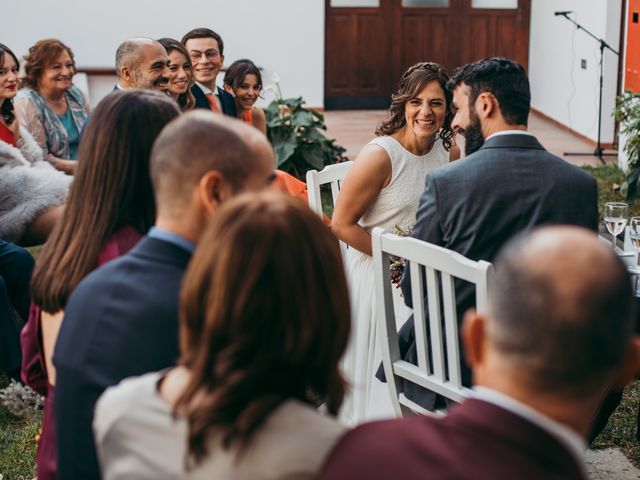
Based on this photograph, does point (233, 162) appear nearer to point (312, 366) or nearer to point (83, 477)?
point (312, 366)

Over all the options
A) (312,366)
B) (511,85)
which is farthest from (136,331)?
(511,85)

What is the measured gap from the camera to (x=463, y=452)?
3.79ft

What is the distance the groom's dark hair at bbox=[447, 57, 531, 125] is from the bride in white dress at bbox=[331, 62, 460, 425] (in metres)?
0.72

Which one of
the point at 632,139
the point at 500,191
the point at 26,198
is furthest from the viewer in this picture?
the point at 632,139

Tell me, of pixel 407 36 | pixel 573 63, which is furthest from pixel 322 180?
pixel 407 36

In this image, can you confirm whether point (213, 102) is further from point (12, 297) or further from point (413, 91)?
point (413, 91)

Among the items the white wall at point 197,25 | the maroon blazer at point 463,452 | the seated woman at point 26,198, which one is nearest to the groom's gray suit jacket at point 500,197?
the maroon blazer at point 463,452

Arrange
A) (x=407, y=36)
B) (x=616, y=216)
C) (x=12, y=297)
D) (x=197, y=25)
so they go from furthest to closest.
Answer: (x=407, y=36) → (x=197, y=25) → (x=12, y=297) → (x=616, y=216)

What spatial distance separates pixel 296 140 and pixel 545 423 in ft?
22.2

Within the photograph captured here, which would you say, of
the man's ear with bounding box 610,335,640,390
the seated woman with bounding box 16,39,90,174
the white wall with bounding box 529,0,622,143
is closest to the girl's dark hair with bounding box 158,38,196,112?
the seated woman with bounding box 16,39,90,174

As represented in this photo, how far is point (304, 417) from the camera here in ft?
4.01

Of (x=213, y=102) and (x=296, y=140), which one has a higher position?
(x=213, y=102)

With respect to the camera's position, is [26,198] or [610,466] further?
[26,198]

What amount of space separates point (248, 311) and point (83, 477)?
653mm
